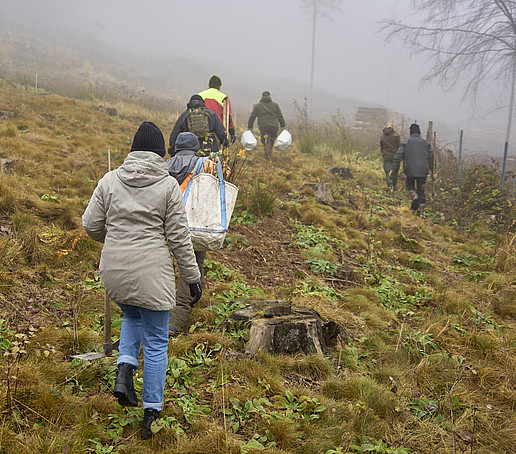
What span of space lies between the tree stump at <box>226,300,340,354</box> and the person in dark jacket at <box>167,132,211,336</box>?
436 mm

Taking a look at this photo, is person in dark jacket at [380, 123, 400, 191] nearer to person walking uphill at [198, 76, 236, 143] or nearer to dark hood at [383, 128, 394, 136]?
dark hood at [383, 128, 394, 136]

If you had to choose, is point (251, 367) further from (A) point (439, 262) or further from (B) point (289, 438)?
(A) point (439, 262)

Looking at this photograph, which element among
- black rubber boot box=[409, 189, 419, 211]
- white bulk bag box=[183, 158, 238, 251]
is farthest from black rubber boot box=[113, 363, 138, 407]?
black rubber boot box=[409, 189, 419, 211]

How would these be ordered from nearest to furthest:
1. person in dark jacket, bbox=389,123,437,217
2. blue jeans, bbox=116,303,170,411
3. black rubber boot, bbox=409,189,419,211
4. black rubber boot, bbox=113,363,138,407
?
black rubber boot, bbox=113,363,138,407
blue jeans, bbox=116,303,170,411
person in dark jacket, bbox=389,123,437,217
black rubber boot, bbox=409,189,419,211

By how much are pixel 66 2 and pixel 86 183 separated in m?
88.9

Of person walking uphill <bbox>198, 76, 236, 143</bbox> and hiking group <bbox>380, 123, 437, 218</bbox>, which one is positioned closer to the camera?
person walking uphill <bbox>198, 76, 236, 143</bbox>

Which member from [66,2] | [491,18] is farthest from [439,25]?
[66,2]

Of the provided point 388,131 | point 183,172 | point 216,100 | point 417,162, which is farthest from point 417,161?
point 183,172

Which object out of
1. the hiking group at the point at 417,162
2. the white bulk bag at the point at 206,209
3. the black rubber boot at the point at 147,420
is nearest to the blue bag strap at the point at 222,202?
the white bulk bag at the point at 206,209

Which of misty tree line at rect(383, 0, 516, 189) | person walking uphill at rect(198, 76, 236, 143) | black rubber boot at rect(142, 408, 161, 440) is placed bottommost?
black rubber boot at rect(142, 408, 161, 440)

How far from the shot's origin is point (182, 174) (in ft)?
10.7

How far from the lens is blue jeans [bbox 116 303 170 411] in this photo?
211cm

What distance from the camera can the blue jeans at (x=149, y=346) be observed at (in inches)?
83.1

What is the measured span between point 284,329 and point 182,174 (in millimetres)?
1629
